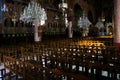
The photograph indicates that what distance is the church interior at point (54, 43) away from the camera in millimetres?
4539

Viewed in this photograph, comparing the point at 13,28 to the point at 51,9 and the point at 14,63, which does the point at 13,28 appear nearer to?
the point at 51,9

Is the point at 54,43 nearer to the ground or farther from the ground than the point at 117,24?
nearer to the ground

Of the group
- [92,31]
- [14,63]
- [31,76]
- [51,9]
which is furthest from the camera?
[92,31]

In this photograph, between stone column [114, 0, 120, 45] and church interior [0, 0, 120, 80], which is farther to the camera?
stone column [114, 0, 120, 45]

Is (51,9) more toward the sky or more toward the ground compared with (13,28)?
more toward the sky

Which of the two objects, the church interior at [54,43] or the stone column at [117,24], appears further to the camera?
the stone column at [117,24]

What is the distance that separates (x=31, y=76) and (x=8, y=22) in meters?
14.3

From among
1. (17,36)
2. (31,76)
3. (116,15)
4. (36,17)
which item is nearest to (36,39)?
(17,36)

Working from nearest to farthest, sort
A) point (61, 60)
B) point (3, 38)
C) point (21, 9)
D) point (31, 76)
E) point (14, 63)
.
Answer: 1. point (31, 76)
2. point (14, 63)
3. point (61, 60)
4. point (3, 38)
5. point (21, 9)

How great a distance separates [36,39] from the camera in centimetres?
1759

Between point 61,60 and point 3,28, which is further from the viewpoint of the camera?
point 3,28

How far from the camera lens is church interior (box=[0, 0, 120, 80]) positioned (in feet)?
A: 14.9

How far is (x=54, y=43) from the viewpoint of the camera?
47.6 ft

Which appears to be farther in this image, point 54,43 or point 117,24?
point 54,43
